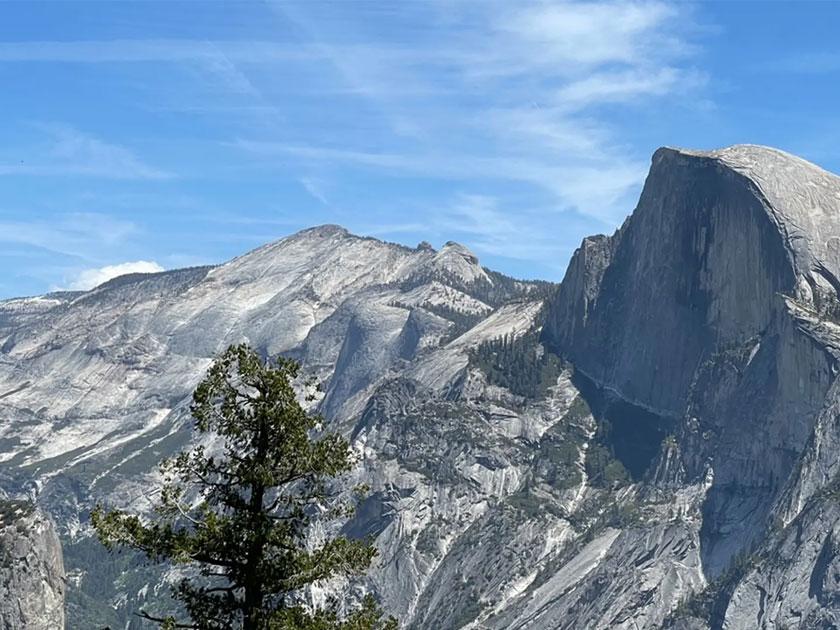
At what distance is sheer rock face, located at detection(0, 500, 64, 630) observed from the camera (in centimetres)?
14388

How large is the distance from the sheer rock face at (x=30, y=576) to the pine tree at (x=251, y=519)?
104 m

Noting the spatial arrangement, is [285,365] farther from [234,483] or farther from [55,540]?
[55,540]

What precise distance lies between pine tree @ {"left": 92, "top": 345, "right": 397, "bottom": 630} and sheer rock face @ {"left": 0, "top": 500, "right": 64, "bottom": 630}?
104m

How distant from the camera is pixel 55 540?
15375 centimetres

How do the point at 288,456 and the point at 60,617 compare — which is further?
the point at 60,617

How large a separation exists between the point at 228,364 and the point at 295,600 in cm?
840

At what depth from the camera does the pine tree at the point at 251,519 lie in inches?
1769

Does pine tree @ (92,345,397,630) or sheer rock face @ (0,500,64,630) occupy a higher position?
sheer rock face @ (0,500,64,630)

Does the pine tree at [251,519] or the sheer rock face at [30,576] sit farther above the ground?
the sheer rock face at [30,576]

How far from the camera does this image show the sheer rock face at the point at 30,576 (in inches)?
5664

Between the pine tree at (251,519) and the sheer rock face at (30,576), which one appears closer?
Result: the pine tree at (251,519)

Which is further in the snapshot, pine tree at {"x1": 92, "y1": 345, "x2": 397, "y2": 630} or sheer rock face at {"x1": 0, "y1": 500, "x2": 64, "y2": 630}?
sheer rock face at {"x1": 0, "y1": 500, "x2": 64, "y2": 630}

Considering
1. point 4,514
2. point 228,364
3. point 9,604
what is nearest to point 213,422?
point 228,364

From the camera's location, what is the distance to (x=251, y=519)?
148 ft
